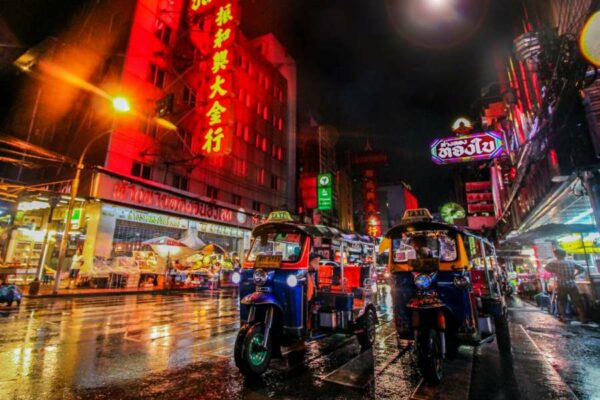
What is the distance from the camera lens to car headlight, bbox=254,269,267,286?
577 centimetres

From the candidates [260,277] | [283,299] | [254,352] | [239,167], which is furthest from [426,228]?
[239,167]

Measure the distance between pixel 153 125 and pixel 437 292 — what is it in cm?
2353

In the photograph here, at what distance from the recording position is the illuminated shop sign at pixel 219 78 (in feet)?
73.2

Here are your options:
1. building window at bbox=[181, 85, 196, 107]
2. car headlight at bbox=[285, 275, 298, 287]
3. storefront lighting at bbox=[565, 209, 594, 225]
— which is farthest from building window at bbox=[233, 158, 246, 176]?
car headlight at bbox=[285, 275, 298, 287]

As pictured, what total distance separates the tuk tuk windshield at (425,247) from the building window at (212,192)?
23052 millimetres

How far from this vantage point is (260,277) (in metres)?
5.81

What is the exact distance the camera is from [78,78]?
24094 millimetres

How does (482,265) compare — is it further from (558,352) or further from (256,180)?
(256,180)

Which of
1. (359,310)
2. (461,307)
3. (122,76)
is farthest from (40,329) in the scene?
(122,76)

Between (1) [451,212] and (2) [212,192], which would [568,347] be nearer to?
(1) [451,212]

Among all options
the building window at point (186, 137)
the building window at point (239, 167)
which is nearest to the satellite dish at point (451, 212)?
A: the building window at point (239, 167)

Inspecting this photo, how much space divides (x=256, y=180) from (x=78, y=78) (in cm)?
1767

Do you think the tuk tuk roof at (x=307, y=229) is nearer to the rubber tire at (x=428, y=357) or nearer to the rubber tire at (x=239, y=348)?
the rubber tire at (x=239, y=348)

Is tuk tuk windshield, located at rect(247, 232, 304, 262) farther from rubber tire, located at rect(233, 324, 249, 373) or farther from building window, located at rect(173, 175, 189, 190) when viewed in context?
building window, located at rect(173, 175, 189, 190)
